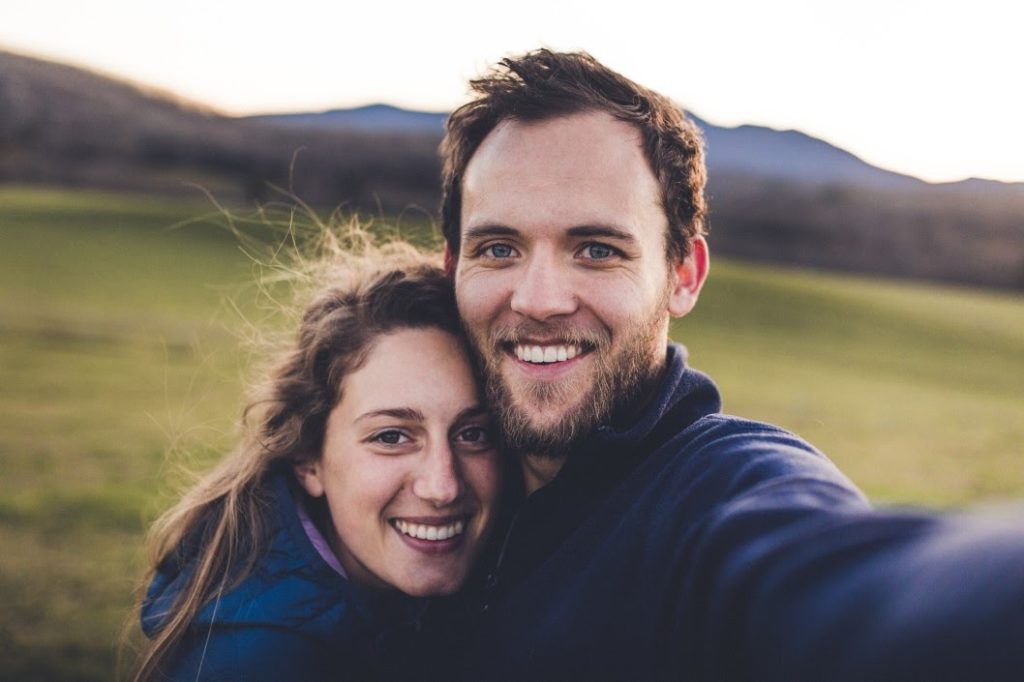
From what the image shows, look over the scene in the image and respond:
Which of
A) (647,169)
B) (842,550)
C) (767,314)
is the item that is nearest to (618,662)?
(842,550)

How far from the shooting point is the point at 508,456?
2.61 m

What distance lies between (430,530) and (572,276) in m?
0.82

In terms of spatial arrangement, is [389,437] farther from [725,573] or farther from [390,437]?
[725,573]

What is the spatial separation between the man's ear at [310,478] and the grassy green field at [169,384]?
2.09 feet

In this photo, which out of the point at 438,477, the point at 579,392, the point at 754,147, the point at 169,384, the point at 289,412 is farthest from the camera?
the point at 754,147

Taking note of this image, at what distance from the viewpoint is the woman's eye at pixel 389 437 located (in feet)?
8.50

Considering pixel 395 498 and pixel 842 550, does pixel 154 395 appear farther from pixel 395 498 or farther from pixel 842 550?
pixel 842 550

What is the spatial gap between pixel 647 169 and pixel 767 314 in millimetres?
28667

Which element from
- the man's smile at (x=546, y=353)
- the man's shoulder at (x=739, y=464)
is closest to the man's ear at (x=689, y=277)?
the man's smile at (x=546, y=353)

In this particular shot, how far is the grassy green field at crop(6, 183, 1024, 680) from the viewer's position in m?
5.87

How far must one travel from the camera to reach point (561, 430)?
2.33 meters

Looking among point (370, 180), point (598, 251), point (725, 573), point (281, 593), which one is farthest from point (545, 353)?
point (370, 180)

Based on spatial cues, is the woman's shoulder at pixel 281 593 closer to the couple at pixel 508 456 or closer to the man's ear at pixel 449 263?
the couple at pixel 508 456

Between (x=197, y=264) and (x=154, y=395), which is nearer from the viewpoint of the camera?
(x=154, y=395)
